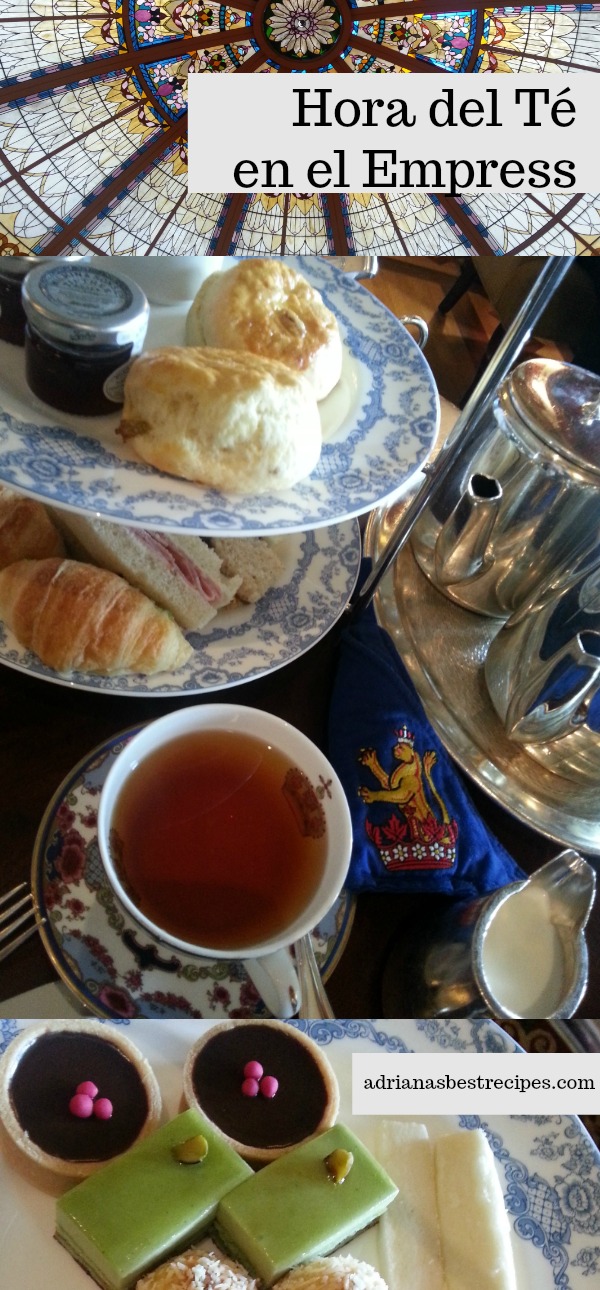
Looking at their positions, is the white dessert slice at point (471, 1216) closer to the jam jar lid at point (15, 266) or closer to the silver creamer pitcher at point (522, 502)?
the silver creamer pitcher at point (522, 502)

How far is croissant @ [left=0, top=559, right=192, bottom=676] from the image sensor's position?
0.39 m

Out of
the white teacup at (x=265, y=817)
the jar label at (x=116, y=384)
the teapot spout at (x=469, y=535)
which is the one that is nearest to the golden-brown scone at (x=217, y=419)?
the jar label at (x=116, y=384)

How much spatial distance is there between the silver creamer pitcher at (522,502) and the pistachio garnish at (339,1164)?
0.33 meters

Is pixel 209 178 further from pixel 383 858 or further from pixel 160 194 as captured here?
Answer: pixel 383 858

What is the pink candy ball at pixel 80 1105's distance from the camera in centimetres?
35

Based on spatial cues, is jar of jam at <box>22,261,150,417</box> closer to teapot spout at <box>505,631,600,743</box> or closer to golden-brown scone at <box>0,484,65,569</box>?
golden-brown scone at <box>0,484,65,569</box>

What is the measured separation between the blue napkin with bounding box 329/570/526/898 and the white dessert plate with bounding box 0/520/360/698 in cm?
3

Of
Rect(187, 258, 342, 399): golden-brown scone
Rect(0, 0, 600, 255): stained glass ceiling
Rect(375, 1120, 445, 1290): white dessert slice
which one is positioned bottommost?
Rect(375, 1120, 445, 1290): white dessert slice

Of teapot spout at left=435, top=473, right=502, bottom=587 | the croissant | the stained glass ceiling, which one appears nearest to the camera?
the stained glass ceiling

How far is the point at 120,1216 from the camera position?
1.11ft

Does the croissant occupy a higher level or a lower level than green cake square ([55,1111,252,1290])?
higher

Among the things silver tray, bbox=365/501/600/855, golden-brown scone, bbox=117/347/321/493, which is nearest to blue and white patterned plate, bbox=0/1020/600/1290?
silver tray, bbox=365/501/600/855

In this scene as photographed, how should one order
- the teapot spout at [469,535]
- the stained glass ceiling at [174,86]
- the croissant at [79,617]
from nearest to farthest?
the stained glass ceiling at [174,86] → the croissant at [79,617] → the teapot spout at [469,535]

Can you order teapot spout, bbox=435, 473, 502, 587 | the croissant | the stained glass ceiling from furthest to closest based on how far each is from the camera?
teapot spout, bbox=435, 473, 502, 587
the croissant
the stained glass ceiling
